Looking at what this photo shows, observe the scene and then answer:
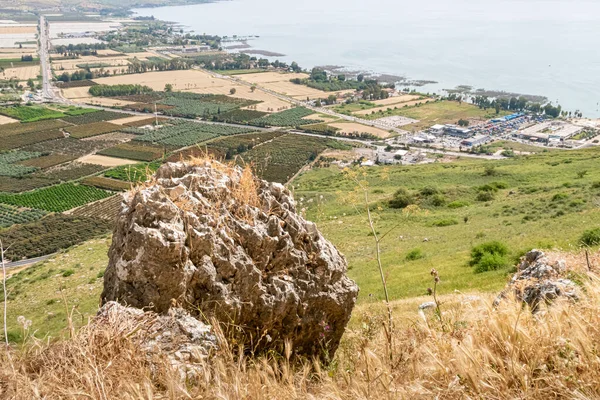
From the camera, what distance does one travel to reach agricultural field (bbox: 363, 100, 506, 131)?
96.5 m

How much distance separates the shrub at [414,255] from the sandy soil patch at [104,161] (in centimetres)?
6037

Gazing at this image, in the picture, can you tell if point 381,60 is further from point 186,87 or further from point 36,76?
point 36,76

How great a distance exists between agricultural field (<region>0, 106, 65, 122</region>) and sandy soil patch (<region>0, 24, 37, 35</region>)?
102219 mm

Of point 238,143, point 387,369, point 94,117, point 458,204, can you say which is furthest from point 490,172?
point 94,117

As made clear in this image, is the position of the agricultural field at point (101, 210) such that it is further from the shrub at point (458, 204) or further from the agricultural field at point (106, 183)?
the shrub at point (458, 204)

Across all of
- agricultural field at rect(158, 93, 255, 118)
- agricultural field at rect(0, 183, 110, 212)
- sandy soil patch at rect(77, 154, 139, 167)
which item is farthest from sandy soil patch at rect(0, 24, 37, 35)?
agricultural field at rect(0, 183, 110, 212)

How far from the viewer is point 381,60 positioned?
485 feet

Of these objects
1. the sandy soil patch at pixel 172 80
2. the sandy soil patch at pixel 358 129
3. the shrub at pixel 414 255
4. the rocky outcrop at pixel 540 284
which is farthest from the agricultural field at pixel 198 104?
the rocky outcrop at pixel 540 284

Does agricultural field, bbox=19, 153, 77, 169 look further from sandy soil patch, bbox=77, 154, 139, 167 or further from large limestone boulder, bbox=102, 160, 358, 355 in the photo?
large limestone boulder, bbox=102, 160, 358, 355

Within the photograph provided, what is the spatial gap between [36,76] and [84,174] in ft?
231

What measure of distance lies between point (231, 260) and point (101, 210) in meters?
53.7

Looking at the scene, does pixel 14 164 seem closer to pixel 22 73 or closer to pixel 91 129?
pixel 91 129

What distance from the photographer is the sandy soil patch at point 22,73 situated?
401 ft

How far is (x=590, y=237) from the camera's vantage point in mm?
15578
